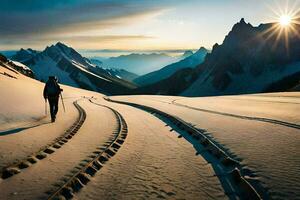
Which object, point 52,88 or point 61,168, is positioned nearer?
point 61,168

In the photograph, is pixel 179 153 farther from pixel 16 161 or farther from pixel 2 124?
pixel 2 124

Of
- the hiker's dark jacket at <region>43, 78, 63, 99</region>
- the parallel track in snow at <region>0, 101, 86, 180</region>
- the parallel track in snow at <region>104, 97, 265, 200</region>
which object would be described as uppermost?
the hiker's dark jacket at <region>43, 78, 63, 99</region>

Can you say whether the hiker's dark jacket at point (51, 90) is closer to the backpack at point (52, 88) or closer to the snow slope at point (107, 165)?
the backpack at point (52, 88)

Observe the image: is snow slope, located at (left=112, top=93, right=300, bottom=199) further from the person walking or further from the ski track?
the person walking

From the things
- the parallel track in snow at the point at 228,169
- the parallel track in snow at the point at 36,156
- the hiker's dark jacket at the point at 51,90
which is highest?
the hiker's dark jacket at the point at 51,90

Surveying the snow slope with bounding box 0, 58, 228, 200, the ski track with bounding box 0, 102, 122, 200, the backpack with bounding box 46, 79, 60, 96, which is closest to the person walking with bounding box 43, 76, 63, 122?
the backpack with bounding box 46, 79, 60, 96

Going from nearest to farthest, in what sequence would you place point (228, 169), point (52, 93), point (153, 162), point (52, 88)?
point (228, 169)
point (153, 162)
point (52, 93)
point (52, 88)

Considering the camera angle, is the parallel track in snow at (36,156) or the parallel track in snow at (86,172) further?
the parallel track in snow at (36,156)

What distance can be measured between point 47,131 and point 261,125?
9.52 meters

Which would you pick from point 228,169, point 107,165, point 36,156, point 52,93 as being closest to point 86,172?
point 107,165

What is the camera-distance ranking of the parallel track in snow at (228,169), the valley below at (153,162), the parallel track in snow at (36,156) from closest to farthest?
1. the parallel track in snow at (228,169)
2. the valley below at (153,162)
3. the parallel track in snow at (36,156)

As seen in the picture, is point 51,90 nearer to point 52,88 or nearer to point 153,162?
point 52,88

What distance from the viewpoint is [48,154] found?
11.2m

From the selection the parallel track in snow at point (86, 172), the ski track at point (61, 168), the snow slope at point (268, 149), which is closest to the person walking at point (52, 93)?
the ski track at point (61, 168)
